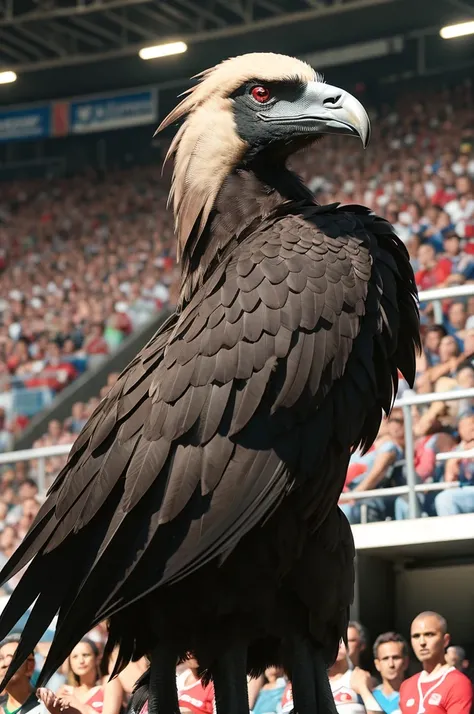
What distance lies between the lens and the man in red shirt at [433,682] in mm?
5695

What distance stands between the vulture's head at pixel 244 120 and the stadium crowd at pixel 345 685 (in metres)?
2.44

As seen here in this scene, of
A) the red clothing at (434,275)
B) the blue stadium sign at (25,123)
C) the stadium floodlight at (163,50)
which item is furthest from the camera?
the blue stadium sign at (25,123)

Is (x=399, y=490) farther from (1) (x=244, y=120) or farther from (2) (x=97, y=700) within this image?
(1) (x=244, y=120)

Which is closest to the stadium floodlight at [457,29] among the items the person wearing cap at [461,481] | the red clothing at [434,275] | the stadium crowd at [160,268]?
the stadium crowd at [160,268]

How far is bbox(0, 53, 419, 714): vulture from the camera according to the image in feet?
11.2

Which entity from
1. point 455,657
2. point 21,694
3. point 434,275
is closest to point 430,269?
point 434,275

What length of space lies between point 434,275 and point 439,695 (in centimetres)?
690

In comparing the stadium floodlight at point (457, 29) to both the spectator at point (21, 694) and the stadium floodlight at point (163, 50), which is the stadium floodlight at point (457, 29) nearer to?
the stadium floodlight at point (163, 50)

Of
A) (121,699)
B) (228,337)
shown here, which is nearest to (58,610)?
(228,337)

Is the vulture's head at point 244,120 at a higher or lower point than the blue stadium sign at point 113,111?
lower

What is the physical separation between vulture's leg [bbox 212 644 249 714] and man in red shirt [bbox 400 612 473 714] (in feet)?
7.96

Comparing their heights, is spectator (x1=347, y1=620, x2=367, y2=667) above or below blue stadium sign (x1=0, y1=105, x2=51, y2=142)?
below

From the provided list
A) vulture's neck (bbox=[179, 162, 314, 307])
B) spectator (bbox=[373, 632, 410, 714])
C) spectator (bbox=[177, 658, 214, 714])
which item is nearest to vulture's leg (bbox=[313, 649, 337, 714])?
vulture's neck (bbox=[179, 162, 314, 307])

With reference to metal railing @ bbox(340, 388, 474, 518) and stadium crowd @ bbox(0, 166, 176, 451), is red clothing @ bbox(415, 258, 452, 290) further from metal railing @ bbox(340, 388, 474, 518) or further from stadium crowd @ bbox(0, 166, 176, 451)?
stadium crowd @ bbox(0, 166, 176, 451)
